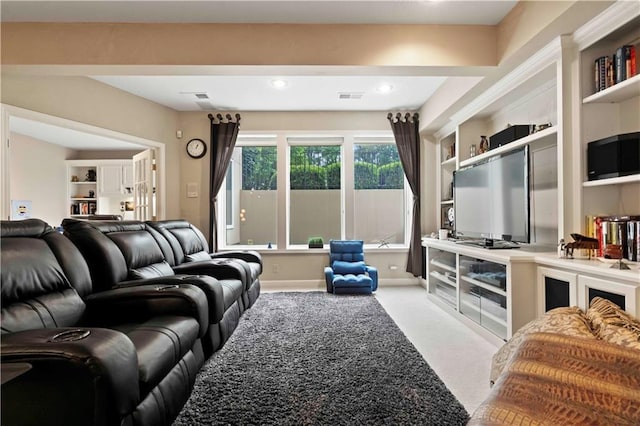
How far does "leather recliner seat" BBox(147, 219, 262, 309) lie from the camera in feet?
10.4

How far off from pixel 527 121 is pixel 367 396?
2.92 meters

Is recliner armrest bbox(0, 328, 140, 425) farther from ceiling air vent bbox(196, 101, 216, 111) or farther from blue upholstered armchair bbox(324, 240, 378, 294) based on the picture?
ceiling air vent bbox(196, 101, 216, 111)

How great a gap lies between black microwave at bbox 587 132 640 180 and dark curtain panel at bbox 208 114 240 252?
4.22m

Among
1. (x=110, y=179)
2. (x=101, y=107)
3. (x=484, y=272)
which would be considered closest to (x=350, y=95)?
(x=484, y=272)

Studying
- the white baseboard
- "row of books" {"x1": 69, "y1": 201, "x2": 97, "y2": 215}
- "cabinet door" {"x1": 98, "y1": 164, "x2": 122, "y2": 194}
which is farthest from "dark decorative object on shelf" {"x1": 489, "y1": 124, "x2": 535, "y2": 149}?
"row of books" {"x1": 69, "y1": 201, "x2": 97, "y2": 215}

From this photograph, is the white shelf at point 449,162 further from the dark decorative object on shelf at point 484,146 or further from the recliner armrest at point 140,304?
the recliner armrest at point 140,304

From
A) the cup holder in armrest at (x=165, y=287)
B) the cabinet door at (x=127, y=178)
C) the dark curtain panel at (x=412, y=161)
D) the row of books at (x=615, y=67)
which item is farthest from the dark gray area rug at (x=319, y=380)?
the cabinet door at (x=127, y=178)

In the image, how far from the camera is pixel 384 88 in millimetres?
3920

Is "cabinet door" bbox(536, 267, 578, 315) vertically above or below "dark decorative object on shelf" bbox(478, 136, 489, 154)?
below

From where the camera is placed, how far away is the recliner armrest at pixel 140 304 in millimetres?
1817

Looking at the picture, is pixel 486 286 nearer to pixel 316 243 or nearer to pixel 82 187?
pixel 316 243

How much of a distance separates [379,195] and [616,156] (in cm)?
329

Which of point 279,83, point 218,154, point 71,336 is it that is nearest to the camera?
point 71,336

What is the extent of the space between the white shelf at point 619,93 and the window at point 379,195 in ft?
9.98
